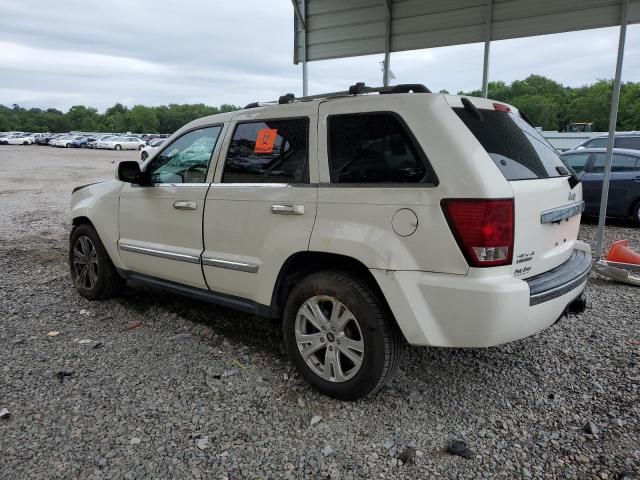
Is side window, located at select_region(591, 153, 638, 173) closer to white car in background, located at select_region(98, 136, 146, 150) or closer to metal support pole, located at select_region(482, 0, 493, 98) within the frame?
metal support pole, located at select_region(482, 0, 493, 98)

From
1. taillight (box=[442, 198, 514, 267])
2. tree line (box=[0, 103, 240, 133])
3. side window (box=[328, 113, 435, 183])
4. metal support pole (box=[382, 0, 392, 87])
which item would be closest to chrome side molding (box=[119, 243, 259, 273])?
side window (box=[328, 113, 435, 183])

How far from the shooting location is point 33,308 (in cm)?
480

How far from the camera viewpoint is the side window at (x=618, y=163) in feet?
31.7

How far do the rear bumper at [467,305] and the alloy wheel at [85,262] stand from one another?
3319 millimetres

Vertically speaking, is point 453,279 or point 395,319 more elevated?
point 453,279

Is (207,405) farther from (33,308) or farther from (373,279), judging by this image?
(33,308)

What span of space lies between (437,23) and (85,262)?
5812mm

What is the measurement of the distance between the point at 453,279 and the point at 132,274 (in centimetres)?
310

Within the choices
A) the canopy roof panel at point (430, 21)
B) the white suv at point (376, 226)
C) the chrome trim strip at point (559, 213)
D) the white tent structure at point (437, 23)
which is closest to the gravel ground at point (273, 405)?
the white suv at point (376, 226)

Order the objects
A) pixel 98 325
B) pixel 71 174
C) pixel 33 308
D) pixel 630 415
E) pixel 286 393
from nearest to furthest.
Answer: pixel 630 415 → pixel 286 393 → pixel 98 325 → pixel 33 308 → pixel 71 174

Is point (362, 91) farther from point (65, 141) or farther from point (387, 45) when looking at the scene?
point (65, 141)

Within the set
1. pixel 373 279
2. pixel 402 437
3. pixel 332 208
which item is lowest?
pixel 402 437

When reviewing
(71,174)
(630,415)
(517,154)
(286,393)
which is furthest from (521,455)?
(71,174)

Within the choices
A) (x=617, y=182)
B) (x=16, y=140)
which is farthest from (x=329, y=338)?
(x=16, y=140)
